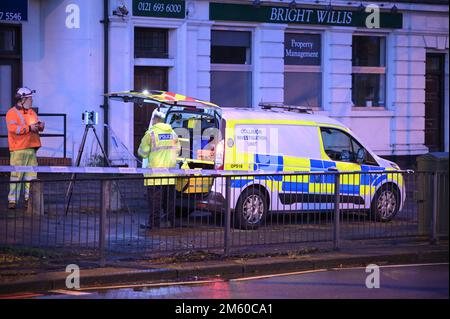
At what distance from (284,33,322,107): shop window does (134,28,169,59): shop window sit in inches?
137

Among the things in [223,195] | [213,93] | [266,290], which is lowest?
[266,290]

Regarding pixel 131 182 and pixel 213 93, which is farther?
pixel 213 93

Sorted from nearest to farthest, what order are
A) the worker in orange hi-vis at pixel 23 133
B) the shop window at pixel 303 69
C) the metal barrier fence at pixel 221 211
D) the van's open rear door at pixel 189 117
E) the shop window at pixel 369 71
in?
the metal barrier fence at pixel 221 211 < the van's open rear door at pixel 189 117 < the worker in orange hi-vis at pixel 23 133 < the shop window at pixel 303 69 < the shop window at pixel 369 71

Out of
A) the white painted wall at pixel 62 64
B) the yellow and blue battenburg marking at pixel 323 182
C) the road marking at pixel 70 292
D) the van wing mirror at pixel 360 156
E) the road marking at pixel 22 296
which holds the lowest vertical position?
the road marking at pixel 22 296

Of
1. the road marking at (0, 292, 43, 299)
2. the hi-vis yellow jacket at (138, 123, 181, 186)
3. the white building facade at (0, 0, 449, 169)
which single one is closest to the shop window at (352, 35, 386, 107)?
the white building facade at (0, 0, 449, 169)

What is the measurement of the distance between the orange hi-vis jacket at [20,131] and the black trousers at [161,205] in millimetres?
4330

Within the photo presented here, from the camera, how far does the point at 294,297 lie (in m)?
9.02

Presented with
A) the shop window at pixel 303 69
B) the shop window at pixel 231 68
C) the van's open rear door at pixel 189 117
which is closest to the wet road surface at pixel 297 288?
the van's open rear door at pixel 189 117

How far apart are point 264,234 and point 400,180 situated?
2.47 metres

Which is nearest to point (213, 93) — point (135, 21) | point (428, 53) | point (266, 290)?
point (135, 21)

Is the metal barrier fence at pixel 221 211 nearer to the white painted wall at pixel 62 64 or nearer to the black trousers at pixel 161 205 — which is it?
the black trousers at pixel 161 205

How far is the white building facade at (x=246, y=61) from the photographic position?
19.8 m

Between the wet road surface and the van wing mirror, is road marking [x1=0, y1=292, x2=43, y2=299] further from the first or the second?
the van wing mirror
